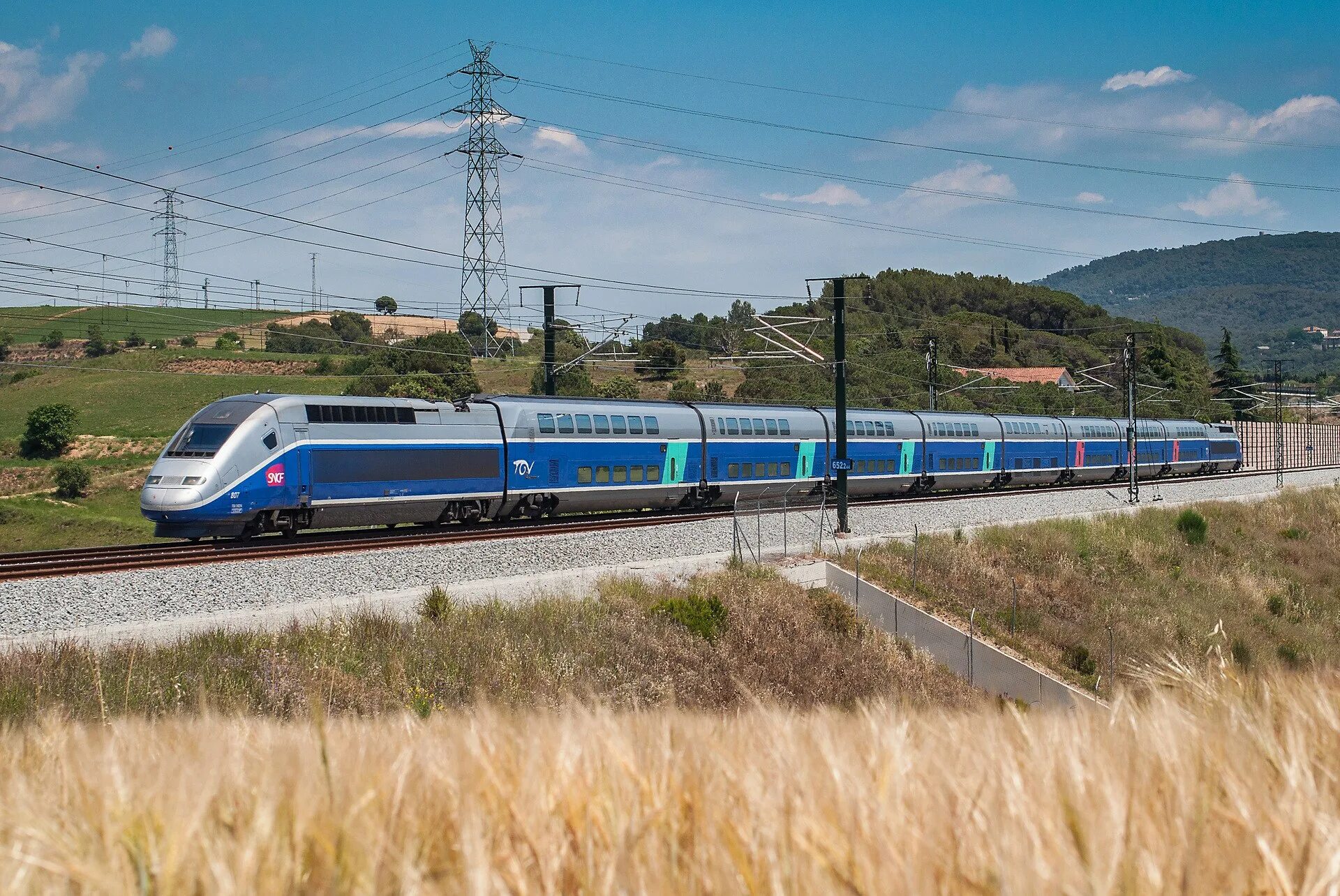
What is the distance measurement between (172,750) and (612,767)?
1636 mm

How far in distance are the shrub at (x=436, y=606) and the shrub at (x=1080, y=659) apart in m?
14.3

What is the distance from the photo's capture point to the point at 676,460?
3578 centimetres

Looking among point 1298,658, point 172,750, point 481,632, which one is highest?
point 172,750

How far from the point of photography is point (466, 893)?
2.43 meters

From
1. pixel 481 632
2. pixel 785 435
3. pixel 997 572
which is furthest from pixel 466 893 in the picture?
pixel 785 435

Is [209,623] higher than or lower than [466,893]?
lower

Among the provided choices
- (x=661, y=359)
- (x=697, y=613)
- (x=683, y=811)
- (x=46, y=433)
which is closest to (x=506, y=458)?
(x=697, y=613)

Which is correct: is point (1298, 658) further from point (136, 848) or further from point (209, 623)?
point (136, 848)

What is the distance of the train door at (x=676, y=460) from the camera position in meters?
35.5

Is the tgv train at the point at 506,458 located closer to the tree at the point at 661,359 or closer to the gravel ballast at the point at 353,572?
the gravel ballast at the point at 353,572

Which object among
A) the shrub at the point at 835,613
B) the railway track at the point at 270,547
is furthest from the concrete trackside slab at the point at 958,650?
the railway track at the point at 270,547

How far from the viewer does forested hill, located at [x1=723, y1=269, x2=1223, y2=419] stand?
258 feet

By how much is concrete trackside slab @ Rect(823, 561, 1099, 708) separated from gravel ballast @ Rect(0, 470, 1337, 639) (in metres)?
3.39

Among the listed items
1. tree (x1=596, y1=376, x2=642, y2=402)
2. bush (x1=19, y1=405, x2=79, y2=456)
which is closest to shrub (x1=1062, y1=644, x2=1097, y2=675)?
tree (x1=596, y1=376, x2=642, y2=402)
